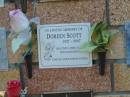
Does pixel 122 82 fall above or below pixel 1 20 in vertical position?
below

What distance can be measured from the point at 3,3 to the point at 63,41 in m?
0.57

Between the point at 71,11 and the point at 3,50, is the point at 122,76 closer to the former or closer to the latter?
the point at 71,11

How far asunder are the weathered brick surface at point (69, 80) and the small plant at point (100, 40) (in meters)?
0.12

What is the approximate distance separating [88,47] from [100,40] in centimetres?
11

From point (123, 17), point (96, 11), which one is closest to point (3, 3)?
point (96, 11)

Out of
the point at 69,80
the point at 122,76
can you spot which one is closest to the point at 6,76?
the point at 69,80

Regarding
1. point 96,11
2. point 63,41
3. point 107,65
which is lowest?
point 107,65

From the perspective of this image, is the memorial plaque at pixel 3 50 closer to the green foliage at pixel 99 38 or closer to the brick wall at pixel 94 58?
the brick wall at pixel 94 58

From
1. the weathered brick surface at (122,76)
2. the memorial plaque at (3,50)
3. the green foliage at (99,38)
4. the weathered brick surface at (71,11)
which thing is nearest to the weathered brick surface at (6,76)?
the memorial plaque at (3,50)

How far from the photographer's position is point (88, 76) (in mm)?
3254

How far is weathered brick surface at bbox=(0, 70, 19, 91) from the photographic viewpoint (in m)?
3.30

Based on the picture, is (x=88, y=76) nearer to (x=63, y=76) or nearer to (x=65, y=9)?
(x=63, y=76)

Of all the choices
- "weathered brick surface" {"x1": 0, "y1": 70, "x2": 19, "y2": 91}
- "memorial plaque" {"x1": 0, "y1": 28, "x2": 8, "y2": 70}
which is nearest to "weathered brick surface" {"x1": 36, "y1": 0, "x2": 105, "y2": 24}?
"memorial plaque" {"x1": 0, "y1": 28, "x2": 8, "y2": 70}

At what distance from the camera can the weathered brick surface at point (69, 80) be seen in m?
3.25
